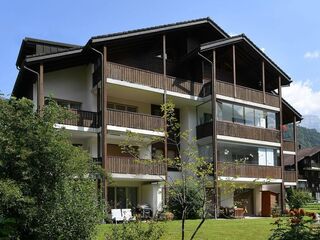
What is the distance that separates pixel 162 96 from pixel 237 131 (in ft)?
19.7

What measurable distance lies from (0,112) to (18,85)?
18.0 metres

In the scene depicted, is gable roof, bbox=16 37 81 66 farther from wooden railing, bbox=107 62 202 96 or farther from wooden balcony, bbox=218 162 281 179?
wooden balcony, bbox=218 162 281 179

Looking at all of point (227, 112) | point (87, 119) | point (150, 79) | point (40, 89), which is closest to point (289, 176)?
point (227, 112)

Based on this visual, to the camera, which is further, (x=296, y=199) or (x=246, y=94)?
(x=296, y=199)

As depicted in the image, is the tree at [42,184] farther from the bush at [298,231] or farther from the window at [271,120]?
the window at [271,120]

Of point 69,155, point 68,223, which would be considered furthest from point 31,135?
point 68,223

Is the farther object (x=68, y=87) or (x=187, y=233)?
(x=68, y=87)

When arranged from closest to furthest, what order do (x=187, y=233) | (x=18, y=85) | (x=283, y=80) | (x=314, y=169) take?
1. (x=187, y=233)
2. (x=18, y=85)
3. (x=283, y=80)
4. (x=314, y=169)

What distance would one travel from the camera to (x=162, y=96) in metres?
30.3

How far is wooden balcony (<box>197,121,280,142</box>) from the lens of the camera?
31609mm

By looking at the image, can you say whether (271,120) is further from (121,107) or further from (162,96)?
(121,107)

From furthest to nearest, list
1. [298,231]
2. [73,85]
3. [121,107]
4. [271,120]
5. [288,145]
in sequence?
[288,145], [271,120], [121,107], [73,85], [298,231]

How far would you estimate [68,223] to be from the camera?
11398mm

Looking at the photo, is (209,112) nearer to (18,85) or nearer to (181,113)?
(181,113)
